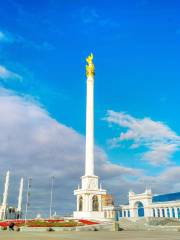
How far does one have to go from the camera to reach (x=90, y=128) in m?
71.1

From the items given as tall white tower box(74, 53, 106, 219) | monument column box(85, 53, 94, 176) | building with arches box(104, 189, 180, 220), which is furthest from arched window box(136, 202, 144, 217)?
monument column box(85, 53, 94, 176)

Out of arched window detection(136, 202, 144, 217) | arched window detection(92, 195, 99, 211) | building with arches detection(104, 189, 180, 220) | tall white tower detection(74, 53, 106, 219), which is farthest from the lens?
arched window detection(136, 202, 144, 217)

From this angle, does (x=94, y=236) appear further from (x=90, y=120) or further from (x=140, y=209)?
(x=140, y=209)

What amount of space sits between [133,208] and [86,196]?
22239mm

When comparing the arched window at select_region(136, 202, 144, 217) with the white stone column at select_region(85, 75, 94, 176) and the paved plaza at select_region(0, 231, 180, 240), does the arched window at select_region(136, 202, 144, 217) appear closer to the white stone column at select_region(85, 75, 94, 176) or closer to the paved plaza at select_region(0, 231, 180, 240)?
the white stone column at select_region(85, 75, 94, 176)

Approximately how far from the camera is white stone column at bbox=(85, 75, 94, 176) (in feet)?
223

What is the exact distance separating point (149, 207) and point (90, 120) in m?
29.3

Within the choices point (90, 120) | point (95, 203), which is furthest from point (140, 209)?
point (90, 120)

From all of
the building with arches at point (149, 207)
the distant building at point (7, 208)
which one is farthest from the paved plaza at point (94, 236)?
the distant building at point (7, 208)

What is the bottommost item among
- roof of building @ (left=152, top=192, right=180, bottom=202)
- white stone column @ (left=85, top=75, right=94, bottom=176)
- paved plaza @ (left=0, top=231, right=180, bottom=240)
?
paved plaza @ (left=0, top=231, right=180, bottom=240)

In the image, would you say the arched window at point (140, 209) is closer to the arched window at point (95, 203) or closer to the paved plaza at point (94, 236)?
the arched window at point (95, 203)

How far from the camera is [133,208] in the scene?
80.7 m

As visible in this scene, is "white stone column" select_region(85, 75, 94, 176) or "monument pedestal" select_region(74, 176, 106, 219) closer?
"monument pedestal" select_region(74, 176, 106, 219)

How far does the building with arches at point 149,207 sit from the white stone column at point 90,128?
1919 centimetres
